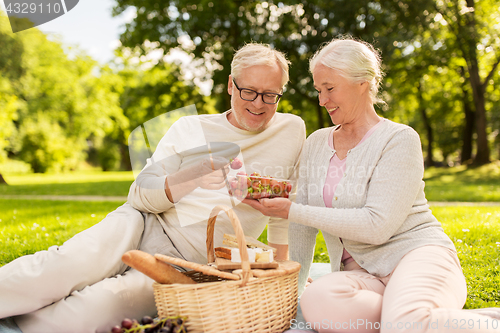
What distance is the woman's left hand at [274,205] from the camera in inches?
94.5

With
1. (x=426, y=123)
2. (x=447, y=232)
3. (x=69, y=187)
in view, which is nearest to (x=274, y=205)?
(x=447, y=232)

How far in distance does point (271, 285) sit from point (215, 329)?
0.38 meters

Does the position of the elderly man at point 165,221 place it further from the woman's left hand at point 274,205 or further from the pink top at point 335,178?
the pink top at point 335,178

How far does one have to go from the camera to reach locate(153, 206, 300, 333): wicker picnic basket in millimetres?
2045

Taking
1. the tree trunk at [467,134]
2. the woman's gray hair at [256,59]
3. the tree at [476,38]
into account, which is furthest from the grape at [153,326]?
the tree trunk at [467,134]

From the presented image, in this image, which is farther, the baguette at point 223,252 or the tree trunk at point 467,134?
the tree trunk at point 467,134

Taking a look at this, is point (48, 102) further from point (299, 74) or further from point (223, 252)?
point (223, 252)

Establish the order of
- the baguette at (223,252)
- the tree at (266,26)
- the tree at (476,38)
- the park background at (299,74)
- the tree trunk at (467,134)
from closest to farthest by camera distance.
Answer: the baguette at (223,252) < the park background at (299,74) < the tree at (266,26) < the tree at (476,38) < the tree trunk at (467,134)

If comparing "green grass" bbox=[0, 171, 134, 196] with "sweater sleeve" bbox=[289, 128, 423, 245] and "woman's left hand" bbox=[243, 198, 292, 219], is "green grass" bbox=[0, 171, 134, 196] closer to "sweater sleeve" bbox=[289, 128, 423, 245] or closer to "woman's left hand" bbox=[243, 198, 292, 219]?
"woman's left hand" bbox=[243, 198, 292, 219]

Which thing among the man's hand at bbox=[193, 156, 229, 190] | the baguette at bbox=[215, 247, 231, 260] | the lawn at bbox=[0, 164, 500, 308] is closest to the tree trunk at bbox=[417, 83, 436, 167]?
the lawn at bbox=[0, 164, 500, 308]

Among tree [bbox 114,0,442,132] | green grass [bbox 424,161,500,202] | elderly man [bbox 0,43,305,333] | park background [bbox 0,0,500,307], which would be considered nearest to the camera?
elderly man [bbox 0,43,305,333]

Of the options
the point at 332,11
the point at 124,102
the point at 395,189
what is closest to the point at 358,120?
the point at 395,189

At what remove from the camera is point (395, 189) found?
2.34m

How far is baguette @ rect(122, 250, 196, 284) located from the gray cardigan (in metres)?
0.79
